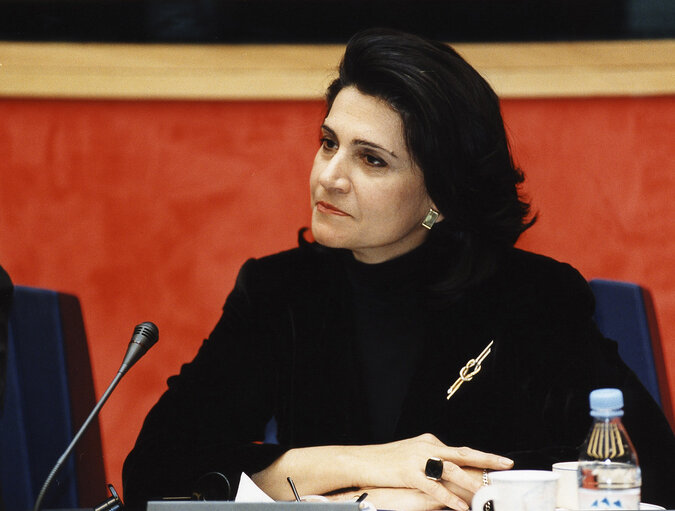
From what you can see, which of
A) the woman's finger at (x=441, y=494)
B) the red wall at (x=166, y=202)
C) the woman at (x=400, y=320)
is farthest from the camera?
the red wall at (x=166, y=202)

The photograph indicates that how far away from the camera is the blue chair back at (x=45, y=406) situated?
146 cm

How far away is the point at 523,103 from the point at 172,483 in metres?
1.16

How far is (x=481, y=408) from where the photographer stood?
153 cm

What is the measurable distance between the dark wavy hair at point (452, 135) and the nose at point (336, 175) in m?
0.13

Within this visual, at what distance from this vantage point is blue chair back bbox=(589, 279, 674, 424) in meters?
1.66

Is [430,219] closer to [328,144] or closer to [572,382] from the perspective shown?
[328,144]

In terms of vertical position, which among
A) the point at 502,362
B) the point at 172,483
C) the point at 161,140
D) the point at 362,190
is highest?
the point at 161,140

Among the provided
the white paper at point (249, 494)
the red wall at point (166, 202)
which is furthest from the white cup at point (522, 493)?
the red wall at point (166, 202)

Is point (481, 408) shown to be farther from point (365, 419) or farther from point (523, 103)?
point (523, 103)

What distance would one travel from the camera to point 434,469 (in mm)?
1243

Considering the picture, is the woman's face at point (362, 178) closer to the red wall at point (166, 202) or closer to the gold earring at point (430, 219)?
the gold earring at point (430, 219)

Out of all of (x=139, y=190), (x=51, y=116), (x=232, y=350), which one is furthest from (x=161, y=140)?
(x=232, y=350)

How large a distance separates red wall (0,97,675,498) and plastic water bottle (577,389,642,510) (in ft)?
3.35

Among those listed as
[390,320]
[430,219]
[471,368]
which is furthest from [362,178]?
[471,368]
